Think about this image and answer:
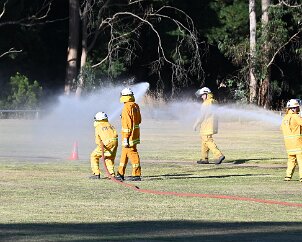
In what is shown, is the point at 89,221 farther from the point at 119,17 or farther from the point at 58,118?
the point at 119,17

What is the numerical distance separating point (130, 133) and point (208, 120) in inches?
225

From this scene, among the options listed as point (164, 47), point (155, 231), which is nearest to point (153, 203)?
point (155, 231)

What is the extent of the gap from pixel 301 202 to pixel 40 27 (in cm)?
4091

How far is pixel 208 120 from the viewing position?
2512 centimetres

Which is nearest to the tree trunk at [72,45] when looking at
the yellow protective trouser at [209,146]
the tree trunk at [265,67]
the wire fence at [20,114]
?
the wire fence at [20,114]

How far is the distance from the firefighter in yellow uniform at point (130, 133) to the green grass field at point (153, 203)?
462 millimetres

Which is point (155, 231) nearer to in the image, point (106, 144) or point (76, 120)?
point (106, 144)

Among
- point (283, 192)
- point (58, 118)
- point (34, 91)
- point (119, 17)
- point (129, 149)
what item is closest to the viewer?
point (283, 192)

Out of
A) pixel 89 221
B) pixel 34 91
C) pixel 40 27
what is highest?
pixel 40 27

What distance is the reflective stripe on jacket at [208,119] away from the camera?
24969 mm

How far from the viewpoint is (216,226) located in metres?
12.8

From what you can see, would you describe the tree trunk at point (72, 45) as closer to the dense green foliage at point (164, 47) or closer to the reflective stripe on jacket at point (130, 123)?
the dense green foliage at point (164, 47)

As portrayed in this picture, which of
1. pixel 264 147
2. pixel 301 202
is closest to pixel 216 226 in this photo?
pixel 301 202

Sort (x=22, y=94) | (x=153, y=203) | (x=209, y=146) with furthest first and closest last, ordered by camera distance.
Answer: (x=22, y=94) → (x=209, y=146) → (x=153, y=203)
